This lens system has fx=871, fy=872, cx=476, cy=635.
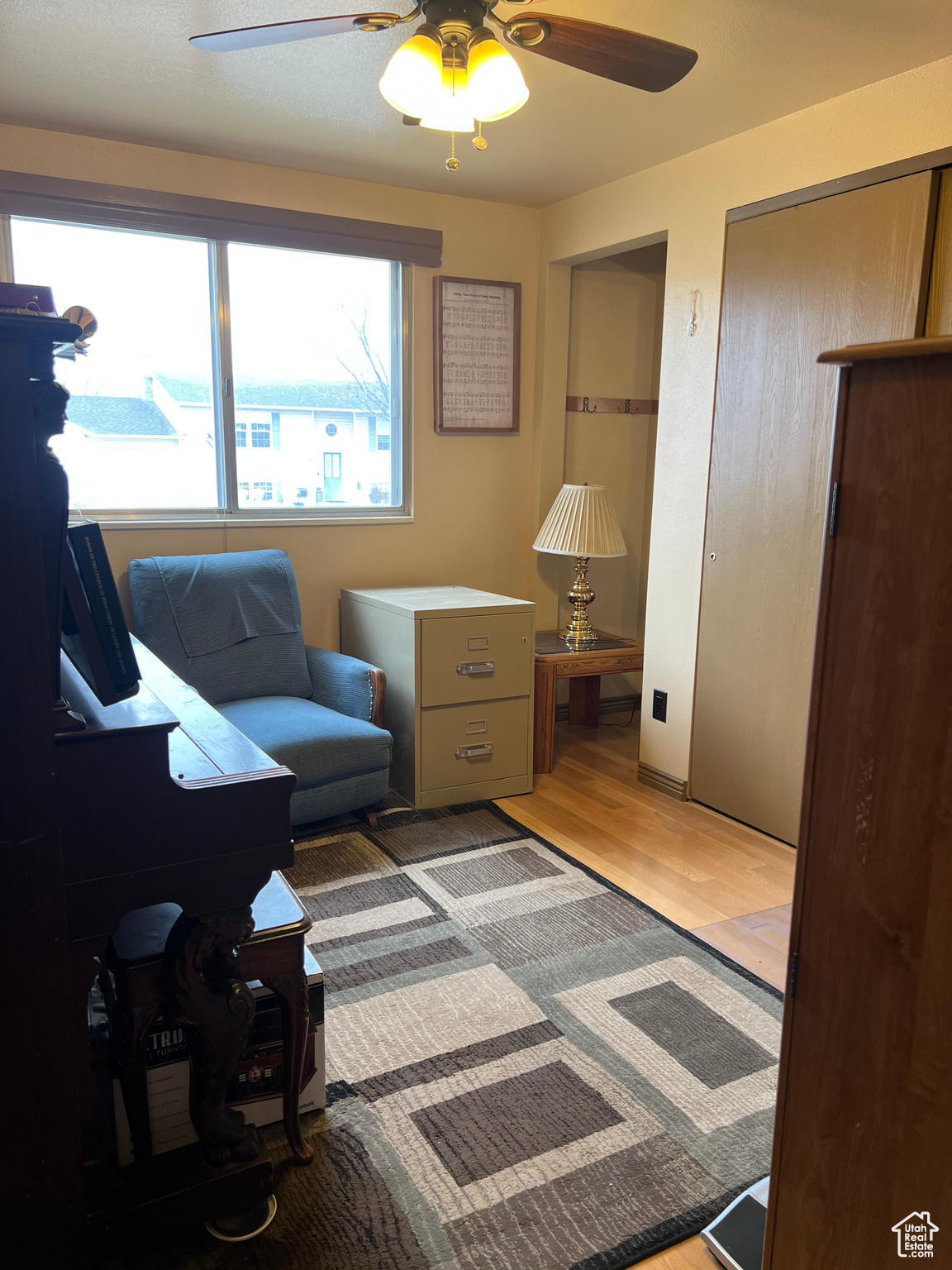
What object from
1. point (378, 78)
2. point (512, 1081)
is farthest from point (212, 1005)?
point (378, 78)

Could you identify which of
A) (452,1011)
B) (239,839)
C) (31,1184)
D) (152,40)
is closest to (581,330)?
(152,40)

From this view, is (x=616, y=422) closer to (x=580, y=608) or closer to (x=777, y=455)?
(x=580, y=608)

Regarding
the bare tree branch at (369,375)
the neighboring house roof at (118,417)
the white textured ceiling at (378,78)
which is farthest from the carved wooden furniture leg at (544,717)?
the white textured ceiling at (378,78)

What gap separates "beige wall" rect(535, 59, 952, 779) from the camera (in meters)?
2.54

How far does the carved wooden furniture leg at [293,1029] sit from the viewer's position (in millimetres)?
1453

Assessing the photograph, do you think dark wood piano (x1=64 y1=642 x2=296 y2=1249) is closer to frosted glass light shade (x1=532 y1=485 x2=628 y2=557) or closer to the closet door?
the closet door

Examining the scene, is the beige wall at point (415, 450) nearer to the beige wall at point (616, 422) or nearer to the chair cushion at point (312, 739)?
the beige wall at point (616, 422)

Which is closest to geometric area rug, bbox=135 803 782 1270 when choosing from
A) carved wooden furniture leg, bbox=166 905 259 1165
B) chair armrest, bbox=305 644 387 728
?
carved wooden furniture leg, bbox=166 905 259 1165

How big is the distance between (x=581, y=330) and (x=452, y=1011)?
10.3 feet

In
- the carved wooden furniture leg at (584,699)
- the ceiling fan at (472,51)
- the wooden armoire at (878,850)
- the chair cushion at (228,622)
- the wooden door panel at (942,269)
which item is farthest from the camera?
the carved wooden furniture leg at (584,699)

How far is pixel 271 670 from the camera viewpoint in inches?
128

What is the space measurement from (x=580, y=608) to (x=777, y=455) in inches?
49.3

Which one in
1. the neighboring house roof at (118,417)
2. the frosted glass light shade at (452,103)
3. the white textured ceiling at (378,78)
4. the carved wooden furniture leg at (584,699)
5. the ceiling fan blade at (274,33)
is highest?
the white textured ceiling at (378,78)

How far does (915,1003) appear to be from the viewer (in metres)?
0.97
